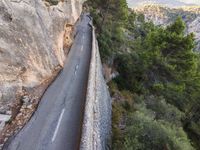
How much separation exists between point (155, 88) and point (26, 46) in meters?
15.8

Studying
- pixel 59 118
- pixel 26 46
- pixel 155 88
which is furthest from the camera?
pixel 155 88

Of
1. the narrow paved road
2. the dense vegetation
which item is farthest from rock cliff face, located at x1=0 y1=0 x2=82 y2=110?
the dense vegetation

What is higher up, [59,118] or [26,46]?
[26,46]

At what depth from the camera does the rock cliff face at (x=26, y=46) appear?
16.2m

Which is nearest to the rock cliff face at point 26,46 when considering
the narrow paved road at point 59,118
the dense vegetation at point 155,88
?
the narrow paved road at point 59,118

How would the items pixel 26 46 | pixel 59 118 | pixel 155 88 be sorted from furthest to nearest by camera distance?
pixel 155 88 < pixel 26 46 < pixel 59 118

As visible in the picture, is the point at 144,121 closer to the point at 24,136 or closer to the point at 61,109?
the point at 61,109

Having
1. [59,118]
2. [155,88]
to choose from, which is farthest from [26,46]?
[155,88]

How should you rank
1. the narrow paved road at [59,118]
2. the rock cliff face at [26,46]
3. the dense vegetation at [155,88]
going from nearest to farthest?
the narrow paved road at [59,118] → the rock cliff face at [26,46] → the dense vegetation at [155,88]

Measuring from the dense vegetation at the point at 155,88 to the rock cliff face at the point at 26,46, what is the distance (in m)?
6.98

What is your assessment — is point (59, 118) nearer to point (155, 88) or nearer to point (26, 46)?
point (26, 46)

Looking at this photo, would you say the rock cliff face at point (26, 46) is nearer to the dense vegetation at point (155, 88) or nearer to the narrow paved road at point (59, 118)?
the narrow paved road at point (59, 118)

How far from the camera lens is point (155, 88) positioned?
29094mm

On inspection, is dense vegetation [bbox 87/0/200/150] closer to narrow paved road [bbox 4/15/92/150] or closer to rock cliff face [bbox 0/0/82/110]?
narrow paved road [bbox 4/15/92/150]
